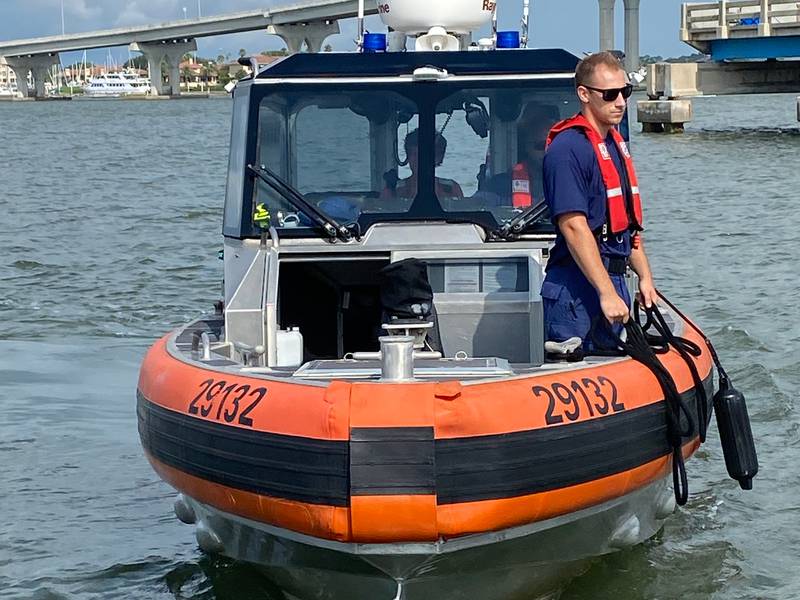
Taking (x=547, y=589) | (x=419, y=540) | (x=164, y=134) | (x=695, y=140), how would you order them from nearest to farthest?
(x=419, y=540)
(x=547, y=589)
(x=695, y=140)
(x=164, y=134)

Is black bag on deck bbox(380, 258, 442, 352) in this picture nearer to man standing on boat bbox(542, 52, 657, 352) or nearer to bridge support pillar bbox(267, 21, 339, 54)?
man standing on boat bbox(542, 52, 657, 352)

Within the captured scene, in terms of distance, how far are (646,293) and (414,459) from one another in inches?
61.9

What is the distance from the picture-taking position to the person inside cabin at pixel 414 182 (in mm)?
6652

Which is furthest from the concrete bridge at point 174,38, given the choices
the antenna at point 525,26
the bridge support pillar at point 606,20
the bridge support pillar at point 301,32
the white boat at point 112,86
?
the antenna at point 525,26

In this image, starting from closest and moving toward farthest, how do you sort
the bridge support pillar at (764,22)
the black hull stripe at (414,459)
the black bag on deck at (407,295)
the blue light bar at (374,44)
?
the black hull stripe at (414,459) < the black bag on deck at (407,295) < the blue light bar at (374,44) < the bridge support pillar at (764,22)

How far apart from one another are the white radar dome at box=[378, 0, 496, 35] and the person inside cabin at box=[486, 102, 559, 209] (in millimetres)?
831

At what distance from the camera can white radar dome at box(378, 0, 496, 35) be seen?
23.7 ft

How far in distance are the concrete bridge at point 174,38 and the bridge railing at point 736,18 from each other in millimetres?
16553

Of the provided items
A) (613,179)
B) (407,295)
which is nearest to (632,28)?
(407,295)

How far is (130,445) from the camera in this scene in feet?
27.9

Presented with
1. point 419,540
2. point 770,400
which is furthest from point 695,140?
point 419,540

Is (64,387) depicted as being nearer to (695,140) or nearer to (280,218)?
(280,218)

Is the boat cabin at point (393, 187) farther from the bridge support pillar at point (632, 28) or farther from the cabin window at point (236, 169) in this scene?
the bridge support pillar at point (632, 28)

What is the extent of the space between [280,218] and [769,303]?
7.36 metres
